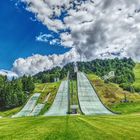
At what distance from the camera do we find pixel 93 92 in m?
146

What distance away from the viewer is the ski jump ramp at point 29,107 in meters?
114

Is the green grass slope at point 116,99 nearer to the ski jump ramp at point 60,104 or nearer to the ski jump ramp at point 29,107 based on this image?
the ski jump ramp at point 60,104

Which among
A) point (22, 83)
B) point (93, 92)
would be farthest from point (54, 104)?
point (22, 83)

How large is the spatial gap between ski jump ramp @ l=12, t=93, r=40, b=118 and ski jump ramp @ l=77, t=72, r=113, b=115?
20160 millimetres

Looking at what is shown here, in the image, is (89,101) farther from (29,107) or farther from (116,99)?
(29,107)

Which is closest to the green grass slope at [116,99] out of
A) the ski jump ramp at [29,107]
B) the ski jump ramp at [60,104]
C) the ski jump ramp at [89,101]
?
the ski jump ramp at [89,101]

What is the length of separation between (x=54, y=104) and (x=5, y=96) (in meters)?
27.3

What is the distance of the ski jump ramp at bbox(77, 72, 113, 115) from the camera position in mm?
101688

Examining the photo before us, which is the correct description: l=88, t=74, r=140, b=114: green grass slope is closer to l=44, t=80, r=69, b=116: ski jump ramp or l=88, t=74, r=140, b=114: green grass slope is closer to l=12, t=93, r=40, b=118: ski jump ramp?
l=44, t=80, r=69, b=116: ski jump ramp

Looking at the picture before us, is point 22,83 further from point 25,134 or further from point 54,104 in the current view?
point 25,134

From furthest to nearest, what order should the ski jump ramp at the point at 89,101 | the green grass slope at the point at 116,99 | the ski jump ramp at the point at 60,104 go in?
1. the ski jump ramp at the point at 60,104
2. the green grass slope at the point at 116,99
3. the ski jump ramp at the point at 89,101

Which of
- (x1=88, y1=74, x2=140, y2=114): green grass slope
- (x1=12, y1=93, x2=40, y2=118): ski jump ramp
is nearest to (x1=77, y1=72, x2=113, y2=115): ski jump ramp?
(x1=88, y1=74, x2=140, y2=114): green grass slope

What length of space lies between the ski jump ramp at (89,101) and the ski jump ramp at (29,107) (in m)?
20.2

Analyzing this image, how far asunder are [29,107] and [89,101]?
25.1m
